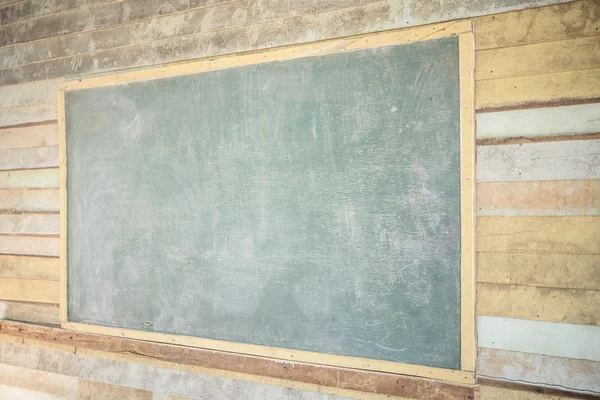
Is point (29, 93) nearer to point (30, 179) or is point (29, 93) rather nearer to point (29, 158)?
point (29, 158)

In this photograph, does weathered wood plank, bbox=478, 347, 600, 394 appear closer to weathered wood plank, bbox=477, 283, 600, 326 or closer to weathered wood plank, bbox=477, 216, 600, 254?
weathered wood plank, bbox=477, 283, 600, 326

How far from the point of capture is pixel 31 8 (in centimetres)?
272

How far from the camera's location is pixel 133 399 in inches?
93.0

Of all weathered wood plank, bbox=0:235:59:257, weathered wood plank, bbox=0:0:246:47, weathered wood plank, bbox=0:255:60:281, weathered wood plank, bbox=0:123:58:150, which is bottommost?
weathered wood plank, bbox=0:255:60:281

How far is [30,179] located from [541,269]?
9.14ft

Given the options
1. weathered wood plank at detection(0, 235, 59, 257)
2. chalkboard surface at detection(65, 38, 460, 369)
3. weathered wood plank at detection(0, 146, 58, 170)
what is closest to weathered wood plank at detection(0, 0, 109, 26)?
chalkboard surface at detection(65, 38, 460, 369)

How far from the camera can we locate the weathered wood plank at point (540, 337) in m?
1.57

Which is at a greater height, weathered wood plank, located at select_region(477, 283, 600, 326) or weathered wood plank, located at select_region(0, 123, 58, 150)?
weathered wood plank, located at select_region(0, 123, 58, 150)

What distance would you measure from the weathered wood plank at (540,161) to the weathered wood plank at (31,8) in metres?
2.27

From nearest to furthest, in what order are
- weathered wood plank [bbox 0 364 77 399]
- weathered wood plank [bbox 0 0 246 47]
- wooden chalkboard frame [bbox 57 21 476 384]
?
1. wooden chalkboard frame [bbox 57 21 476 384]
2. weathered wood plank [bbox 0 0 246 47]
3. weathered wood plank [bbox 0 364 77 399]

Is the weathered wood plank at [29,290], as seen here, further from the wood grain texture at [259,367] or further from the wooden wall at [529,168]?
the wooden wall at [529,168]

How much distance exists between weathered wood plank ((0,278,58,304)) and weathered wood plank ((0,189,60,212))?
437 millimetres

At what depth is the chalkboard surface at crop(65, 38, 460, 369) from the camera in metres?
1.77

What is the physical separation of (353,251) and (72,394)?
1899 millimetres
